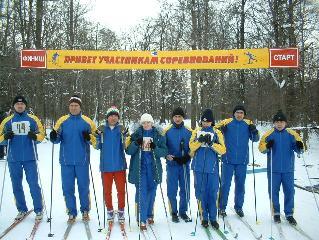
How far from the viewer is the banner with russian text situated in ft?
27.2

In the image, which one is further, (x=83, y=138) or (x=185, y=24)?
(x=185, y=24)

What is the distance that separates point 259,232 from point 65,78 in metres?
23.5

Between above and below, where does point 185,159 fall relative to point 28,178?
above

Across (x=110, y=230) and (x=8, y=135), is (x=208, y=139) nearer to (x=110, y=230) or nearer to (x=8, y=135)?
(x=110, y=230)

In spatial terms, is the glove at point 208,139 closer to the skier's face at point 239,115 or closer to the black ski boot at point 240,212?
the skier's face at point 239,115

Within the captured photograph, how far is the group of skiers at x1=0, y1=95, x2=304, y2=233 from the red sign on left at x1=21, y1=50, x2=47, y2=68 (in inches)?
114

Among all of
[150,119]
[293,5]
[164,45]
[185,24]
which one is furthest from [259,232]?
[164,45]

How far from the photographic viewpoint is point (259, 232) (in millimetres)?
5301

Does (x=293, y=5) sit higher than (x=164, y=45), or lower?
lower

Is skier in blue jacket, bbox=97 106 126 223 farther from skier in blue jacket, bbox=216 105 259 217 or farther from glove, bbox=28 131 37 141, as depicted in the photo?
skier in blue jacket, bbox=216 105 259 217

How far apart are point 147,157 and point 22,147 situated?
1.95m

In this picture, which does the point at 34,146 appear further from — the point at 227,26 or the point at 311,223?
the point at 227,26

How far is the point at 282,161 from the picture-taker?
5715mm

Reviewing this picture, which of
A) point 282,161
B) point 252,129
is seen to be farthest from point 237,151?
point 282,161
